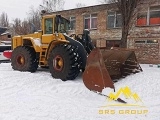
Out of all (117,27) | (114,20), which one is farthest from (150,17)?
(114,20)

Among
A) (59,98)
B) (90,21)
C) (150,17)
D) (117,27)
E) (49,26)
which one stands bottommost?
(59,98)

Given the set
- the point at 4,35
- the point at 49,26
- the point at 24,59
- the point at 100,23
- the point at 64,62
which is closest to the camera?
the point at 64,62

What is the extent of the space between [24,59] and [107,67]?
3.71 metres

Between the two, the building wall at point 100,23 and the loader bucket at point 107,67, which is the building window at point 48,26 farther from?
the building wall at point 100,23

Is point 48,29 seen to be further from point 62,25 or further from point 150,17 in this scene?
point 150,17

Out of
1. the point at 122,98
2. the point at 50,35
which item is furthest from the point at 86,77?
the point at 50,35

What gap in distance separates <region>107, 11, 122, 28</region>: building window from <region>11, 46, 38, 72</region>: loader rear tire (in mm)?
9209

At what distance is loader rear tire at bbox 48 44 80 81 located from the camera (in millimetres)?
7848

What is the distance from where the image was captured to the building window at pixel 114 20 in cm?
1730

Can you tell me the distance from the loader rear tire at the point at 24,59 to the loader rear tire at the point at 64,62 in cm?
142

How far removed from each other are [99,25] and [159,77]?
11337mm

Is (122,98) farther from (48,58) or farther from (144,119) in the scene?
(48,58)

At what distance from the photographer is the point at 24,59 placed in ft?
31.6

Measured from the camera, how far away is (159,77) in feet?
24.1
